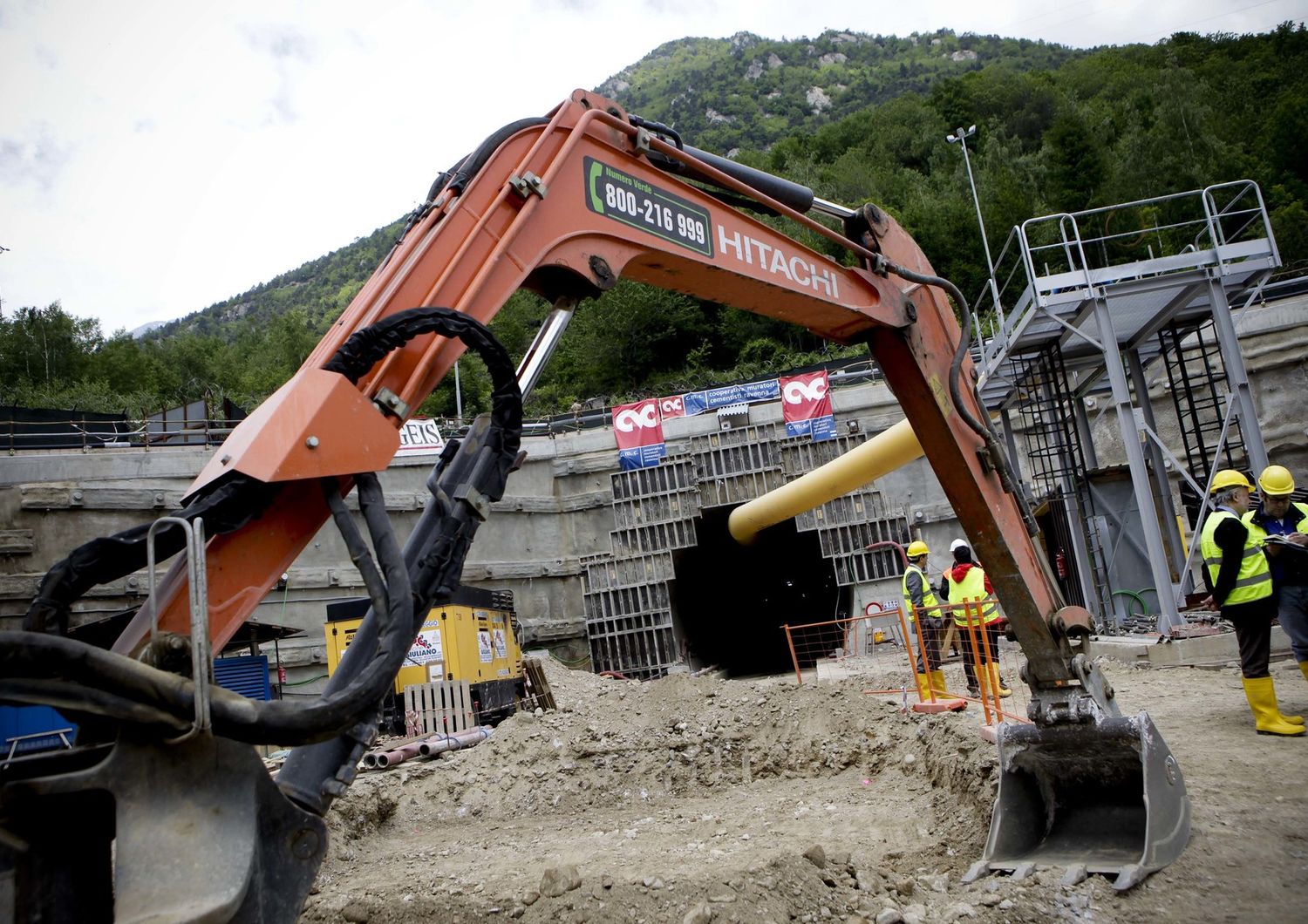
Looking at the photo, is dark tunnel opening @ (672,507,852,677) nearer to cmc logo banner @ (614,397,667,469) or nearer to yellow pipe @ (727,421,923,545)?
cmc logo banner @ (614,397,667,469)

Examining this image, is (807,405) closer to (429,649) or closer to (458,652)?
(458,652)

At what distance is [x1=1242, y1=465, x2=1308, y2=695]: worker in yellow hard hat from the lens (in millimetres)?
6434

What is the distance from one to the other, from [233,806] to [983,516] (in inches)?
159

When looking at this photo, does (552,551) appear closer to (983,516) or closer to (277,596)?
(277,596)

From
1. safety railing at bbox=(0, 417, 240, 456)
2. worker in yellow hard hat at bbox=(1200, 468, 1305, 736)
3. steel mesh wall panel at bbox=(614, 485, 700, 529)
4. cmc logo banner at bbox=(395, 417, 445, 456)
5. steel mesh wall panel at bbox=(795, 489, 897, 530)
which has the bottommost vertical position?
worker in yellow hard hat at bbox=(1200, 468, 1305, 736)

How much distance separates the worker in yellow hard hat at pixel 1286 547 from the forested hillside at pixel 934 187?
33.6 meters

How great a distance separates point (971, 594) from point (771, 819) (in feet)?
12.6

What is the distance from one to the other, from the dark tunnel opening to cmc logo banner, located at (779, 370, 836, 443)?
284 cm

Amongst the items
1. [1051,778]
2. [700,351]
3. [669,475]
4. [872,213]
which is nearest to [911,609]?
[1051,778]

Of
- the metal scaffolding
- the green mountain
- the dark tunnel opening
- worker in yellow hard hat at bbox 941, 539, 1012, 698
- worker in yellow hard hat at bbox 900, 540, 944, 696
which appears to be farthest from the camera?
the green mountain

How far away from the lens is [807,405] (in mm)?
22781

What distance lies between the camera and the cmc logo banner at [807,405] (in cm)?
2264

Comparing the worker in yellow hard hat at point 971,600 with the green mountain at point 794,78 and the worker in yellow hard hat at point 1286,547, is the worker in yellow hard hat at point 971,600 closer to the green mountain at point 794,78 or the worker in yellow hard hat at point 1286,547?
the worker in yellow hard hat at point 1286,547

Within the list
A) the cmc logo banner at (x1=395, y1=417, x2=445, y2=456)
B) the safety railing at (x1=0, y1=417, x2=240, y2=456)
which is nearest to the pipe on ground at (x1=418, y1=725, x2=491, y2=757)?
the cmc logo banner at (x1=395, y1=417, x2=445, y2=456)
